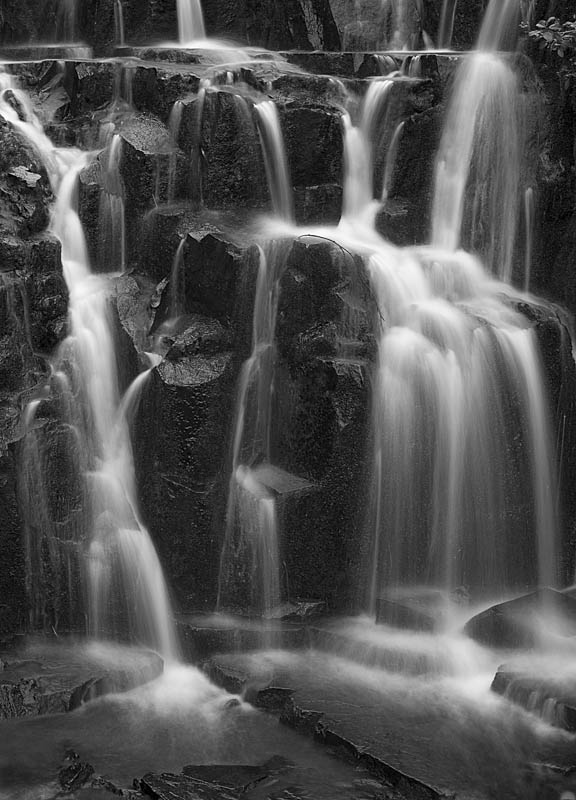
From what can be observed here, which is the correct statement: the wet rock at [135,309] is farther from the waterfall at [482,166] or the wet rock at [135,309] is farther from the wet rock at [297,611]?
the waterfall at [482,166]

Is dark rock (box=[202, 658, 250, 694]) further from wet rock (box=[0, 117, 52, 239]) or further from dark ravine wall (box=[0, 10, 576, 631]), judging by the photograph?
wet rock (box=[0, 117, 52, 239])

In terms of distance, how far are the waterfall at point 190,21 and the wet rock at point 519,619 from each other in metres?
10.7

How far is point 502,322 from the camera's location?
445 inches

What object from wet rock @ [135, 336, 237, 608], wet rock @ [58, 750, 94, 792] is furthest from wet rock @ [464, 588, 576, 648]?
wet rock @ [58, 750, 94, 792]

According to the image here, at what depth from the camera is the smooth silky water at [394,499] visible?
8648 millimetres

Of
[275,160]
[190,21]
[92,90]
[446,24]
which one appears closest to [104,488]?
[275,160]

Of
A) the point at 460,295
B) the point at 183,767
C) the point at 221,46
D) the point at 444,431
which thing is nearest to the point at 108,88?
the point at 221,46

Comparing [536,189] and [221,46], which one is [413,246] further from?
[221,46]

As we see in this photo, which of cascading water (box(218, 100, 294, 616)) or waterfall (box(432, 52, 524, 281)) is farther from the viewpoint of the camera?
waterfall (box(432, 52, 524, 281))

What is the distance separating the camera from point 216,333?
10.9m

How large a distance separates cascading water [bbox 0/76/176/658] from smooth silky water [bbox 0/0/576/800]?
0.02m

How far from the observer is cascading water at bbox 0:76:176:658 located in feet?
33.6

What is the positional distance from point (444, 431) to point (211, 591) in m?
3.12

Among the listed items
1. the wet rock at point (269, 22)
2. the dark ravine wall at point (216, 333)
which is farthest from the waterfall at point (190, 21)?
the dark ravine wall at point (216, 333)
